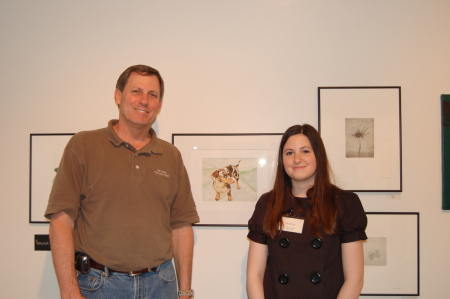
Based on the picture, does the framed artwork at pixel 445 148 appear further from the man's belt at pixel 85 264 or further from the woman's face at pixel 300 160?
the man's belt at pixel 85 264

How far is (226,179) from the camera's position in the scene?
239cm

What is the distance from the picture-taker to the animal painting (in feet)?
7.84

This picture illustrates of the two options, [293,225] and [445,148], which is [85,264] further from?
[445,148]

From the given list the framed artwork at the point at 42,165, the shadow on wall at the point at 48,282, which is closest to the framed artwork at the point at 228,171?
the framed artwork at the point at 42,165

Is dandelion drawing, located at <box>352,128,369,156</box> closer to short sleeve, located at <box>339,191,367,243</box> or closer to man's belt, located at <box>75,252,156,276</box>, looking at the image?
short sleeve, located at <box>339,191,367,243</box>

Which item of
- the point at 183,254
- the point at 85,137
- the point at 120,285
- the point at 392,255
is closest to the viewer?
the point at 120,285

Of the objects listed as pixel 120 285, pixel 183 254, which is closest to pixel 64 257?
pixel 120 285

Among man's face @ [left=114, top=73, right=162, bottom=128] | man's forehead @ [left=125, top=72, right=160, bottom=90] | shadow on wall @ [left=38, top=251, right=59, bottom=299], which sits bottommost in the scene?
shadow on wall @ [left=38, top=251, right=59, bottom=299]

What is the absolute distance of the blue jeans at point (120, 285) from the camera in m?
1.79

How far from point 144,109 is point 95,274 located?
882 mm

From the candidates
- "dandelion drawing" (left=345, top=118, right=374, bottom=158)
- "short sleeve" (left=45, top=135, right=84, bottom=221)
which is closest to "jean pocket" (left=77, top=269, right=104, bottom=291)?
"short sleeve" (left=45, top=135, right=84, bottom=221)

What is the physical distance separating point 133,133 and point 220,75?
0.76 m

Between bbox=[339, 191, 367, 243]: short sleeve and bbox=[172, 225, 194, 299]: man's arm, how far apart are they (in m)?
0.87

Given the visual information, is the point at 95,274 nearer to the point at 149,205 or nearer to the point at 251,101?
the point at 149,205
